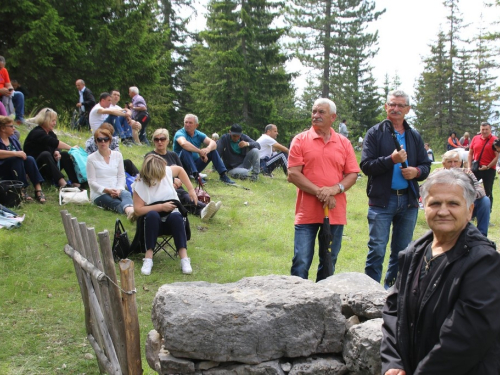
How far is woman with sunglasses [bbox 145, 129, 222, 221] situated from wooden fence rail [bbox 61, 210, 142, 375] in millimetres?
3860

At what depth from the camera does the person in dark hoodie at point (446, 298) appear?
2.09 m

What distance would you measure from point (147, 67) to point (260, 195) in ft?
27.7

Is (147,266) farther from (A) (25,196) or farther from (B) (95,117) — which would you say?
(B) (95,117)

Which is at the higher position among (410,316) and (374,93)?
(374,93)

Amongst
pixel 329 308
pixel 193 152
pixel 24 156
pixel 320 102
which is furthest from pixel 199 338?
pixel 193 152

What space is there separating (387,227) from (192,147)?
5889 millimetres

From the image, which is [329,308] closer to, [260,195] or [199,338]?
[199,338]

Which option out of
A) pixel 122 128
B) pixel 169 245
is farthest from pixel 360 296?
pixel 122 128

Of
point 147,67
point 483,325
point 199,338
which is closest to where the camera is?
point 483,325

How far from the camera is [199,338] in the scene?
3.19 metres

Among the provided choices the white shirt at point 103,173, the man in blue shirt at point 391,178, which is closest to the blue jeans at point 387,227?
the man in blue shirt at point 391,178

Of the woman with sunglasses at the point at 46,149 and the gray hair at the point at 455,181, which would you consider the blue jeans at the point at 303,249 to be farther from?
the woman with sunglasses at the point at 46,149

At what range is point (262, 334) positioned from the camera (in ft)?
10.6

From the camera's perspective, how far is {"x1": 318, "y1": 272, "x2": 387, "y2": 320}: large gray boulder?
352 centimetres
